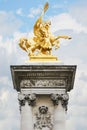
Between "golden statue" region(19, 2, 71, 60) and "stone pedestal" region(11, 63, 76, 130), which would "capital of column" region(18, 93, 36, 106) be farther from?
"golden statue" region(19, 2, 71, 60)

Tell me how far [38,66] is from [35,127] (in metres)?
3.33

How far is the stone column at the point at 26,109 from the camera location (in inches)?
973

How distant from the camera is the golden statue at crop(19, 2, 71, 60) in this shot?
26.3 metres

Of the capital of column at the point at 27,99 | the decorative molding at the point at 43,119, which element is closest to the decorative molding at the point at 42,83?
the capital of column at the point at 27,99

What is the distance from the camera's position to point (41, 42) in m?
26.8

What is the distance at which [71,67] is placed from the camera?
2502 cm

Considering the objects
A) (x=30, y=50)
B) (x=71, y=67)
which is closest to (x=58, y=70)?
(x=71, y=67)

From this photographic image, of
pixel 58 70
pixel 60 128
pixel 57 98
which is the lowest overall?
pixel 60 128

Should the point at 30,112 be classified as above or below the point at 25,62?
below

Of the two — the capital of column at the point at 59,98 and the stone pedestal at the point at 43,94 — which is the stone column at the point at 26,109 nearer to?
the stone pedestal at the point at 43,94

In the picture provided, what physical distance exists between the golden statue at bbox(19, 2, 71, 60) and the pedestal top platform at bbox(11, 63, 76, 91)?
1.14 metres

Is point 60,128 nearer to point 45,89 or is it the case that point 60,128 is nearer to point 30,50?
point 45,89

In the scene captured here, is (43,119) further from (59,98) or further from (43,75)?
(43,75)

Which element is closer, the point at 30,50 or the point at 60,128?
the point at 60,128
